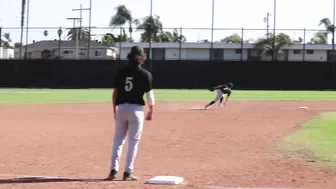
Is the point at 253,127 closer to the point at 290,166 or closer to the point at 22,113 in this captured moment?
the point at 290,166

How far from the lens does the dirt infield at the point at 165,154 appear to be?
8375mm

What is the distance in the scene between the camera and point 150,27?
6131cm

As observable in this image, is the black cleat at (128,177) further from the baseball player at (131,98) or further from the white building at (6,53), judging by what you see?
the white building at (6,53)

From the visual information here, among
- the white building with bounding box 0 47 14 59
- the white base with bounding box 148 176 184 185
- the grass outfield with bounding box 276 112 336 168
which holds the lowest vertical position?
the white base with bounding box 148 176 184 185

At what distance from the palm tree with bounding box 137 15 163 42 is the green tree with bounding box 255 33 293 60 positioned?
10.4 meters

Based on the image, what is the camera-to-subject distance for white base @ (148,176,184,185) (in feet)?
26.5

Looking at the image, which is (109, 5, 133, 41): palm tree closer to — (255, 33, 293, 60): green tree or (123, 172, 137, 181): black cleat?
(255, 33, 293, 60): green tree

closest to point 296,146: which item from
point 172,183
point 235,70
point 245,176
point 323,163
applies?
point 323,163

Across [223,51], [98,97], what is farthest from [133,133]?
[223,51]

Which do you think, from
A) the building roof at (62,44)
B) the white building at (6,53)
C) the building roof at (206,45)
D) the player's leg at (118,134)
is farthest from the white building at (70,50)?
the player's leg at (118,134)

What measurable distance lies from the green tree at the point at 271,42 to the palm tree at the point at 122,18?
14.0 meters

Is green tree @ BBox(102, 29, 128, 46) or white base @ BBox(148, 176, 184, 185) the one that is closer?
white base @ BBox(148, 176, 184, 185)

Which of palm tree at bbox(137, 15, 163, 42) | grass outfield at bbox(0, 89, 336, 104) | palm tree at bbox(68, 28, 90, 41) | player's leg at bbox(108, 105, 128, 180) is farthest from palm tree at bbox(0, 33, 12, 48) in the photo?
player's leg at bbox(108, 105, 128, 180)

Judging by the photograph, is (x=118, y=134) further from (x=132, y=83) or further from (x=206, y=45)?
(x=206, y=45)
